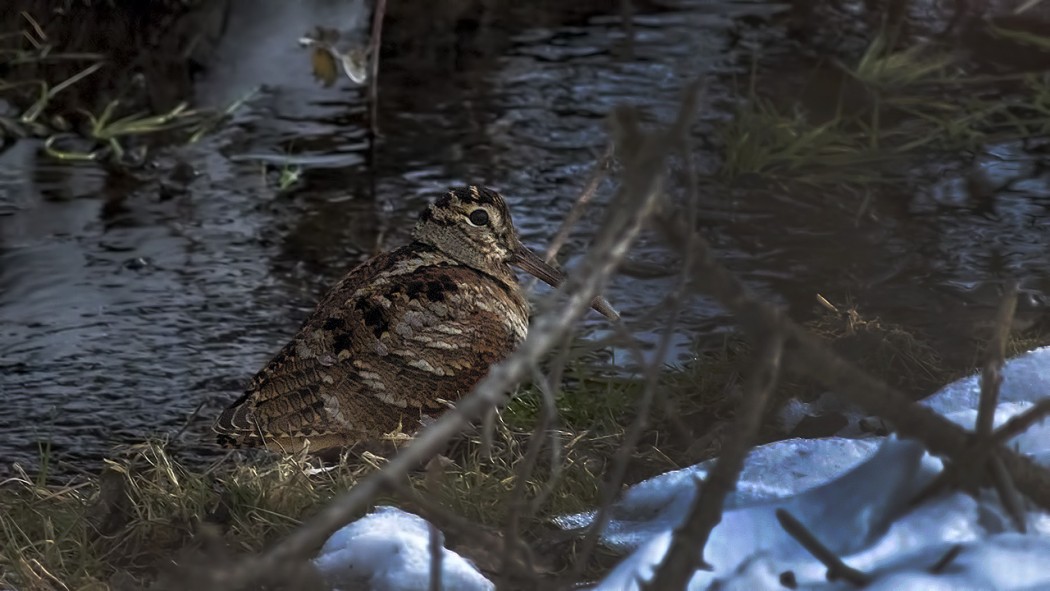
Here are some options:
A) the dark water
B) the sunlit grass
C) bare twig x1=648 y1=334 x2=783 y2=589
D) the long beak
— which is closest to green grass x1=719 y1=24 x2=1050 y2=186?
the sunlit grass

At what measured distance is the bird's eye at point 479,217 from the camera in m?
4.05

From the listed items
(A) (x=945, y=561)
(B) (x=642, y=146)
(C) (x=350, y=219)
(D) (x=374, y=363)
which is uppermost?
(B) (x=642, y=146)

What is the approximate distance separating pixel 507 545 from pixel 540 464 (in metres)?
1.52

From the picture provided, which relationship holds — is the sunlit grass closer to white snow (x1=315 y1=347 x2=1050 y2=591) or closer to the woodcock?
the woodcock

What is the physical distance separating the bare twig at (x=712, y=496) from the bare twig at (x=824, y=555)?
5.3 inches

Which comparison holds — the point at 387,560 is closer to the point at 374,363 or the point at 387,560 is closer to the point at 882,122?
the point at 374,363

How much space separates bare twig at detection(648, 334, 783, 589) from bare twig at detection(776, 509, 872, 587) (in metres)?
0.14

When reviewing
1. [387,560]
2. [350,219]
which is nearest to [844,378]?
[387,560]

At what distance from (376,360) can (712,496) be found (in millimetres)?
1582

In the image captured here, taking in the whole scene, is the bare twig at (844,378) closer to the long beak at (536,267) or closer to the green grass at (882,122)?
the long beak at (536,267)

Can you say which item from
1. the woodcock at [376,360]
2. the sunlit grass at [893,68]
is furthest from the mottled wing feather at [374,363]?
the sunlit grass at [893,68]

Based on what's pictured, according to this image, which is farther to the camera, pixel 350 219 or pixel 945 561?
A: pixel 350 219

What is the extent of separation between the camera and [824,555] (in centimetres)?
222

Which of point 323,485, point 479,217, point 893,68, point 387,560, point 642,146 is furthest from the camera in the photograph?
point 893,68
